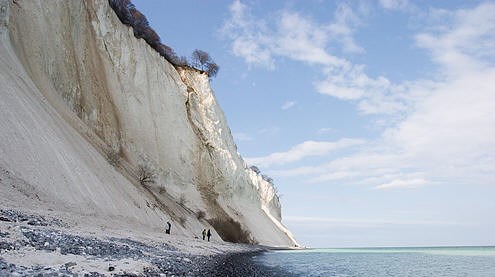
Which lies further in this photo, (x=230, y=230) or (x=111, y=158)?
(x=230, y=230)

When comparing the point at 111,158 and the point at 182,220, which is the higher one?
the point at 111,158

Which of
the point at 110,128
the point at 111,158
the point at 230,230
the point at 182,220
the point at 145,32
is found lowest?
the point at 182,220

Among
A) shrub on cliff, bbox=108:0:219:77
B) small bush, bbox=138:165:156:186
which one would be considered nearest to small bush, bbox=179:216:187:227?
small bush, bbox=138:165:156:186

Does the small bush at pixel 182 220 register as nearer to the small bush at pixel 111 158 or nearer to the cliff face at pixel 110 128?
the cliff face at pixel 110 128

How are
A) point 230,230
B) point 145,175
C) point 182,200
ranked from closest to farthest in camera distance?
point 145,175, point 182,200, point 230,230

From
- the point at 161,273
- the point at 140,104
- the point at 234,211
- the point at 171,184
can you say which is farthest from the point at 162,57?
the point at 161,273

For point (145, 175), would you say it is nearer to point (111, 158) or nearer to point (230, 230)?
point (111, 158)

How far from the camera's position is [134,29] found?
133ft

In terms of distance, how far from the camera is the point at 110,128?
3156 centimetres

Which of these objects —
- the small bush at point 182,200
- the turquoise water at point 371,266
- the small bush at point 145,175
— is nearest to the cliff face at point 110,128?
the small bush at point 182,200

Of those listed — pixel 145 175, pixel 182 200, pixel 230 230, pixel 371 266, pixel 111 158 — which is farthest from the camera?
pixel 230 230

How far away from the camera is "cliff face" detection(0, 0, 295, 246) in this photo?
1761 centimetres

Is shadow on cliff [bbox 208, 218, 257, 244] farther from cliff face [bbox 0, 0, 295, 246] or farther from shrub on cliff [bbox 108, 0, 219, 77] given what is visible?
shrub on cliff [bbox 108, 0, 219, 77]

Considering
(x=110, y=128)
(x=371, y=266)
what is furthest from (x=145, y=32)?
(x=371, y=266)
